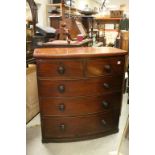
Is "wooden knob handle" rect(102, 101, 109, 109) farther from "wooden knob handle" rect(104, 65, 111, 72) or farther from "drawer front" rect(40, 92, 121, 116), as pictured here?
"wooden knob handle" rect(104, 65, 111, 72)

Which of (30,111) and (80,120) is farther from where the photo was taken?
(30,111)

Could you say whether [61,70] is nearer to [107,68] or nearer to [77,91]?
[77,91]

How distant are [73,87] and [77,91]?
0.16 feet

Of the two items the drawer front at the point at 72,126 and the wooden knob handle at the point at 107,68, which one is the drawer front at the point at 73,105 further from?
the wooden knob handle at the point at 107,68

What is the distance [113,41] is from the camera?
9.39ft

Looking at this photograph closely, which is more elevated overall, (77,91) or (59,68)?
(59,68)

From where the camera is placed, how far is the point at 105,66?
185 cm

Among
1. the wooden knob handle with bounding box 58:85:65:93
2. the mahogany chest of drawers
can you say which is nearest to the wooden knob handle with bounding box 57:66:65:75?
the mahogany chest of drawers

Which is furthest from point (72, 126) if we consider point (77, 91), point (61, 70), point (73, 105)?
point (61, 70)

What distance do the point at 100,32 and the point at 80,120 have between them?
1.41m

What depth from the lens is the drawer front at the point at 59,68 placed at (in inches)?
68.9

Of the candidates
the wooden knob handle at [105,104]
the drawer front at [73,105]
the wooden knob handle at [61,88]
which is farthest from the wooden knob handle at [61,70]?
the wooden knob handle at [105,104]
